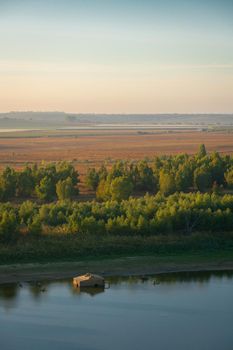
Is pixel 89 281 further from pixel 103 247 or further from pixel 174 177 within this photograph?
pixel 174 177

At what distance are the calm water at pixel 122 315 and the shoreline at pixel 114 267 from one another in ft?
2.17

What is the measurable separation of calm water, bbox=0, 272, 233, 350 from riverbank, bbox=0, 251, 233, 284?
680 millimetres

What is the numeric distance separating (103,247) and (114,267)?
1541 millimetres

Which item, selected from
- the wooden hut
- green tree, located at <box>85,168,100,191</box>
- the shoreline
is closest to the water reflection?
the wooden hut

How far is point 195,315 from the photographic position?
21.0 m

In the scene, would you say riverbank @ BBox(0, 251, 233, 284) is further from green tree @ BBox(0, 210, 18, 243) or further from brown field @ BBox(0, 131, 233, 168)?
brown field @ BBox(0, 131, 233, 168)

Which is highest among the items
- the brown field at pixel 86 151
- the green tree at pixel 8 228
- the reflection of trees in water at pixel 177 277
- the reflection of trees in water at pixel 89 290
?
the brown field at pixel 86 151

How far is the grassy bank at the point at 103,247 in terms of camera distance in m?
26.6

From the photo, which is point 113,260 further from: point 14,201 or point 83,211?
point 14,201

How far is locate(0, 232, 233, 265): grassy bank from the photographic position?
2659 centimetres

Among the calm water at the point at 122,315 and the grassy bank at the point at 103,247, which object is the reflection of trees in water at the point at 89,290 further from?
the grassy bank at the point at 103,247

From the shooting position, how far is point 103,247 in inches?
A: 1083

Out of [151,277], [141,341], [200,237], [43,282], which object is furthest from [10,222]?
[141,341]

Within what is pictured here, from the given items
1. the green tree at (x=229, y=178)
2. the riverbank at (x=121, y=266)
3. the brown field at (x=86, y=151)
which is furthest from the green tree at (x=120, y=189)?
the brown field at (x=86, y=151)
